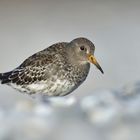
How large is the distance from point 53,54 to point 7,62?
326cm

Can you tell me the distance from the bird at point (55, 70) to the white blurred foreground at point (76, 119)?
202 centimetres

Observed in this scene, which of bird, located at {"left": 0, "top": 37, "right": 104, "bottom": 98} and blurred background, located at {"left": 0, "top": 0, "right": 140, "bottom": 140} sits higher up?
blurred background, located at {"left": 0, "top": 0, "right": 140, "bottom": 140}

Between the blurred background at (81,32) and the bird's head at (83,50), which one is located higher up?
the blurred background at (81,32)

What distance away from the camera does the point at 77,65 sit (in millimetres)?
7301

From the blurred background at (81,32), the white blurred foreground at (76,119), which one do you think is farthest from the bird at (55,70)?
the white blurred foreground at (76,119)

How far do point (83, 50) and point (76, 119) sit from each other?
2762mm

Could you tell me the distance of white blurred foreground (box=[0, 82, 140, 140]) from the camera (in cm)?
449

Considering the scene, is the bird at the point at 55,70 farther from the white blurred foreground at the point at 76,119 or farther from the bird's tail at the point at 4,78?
the white blurred foreground at the point at 76,119

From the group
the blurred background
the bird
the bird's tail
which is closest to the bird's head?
the bird

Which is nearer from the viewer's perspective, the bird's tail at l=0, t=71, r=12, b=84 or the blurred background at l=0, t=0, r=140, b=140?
the bird's tail at l=0, t=71, r=12, b=84

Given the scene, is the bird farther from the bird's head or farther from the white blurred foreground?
the white blurred foreground

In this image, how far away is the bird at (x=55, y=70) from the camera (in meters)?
6.98

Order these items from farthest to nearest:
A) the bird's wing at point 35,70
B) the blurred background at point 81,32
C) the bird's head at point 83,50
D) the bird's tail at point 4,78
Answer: the blurred background at point 81,32 < the bird's tail at point 4,78 < the bird's head at point 83,50 < the bird's wing at point 35,70

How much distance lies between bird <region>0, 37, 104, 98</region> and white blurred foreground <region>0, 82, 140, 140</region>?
202cm
